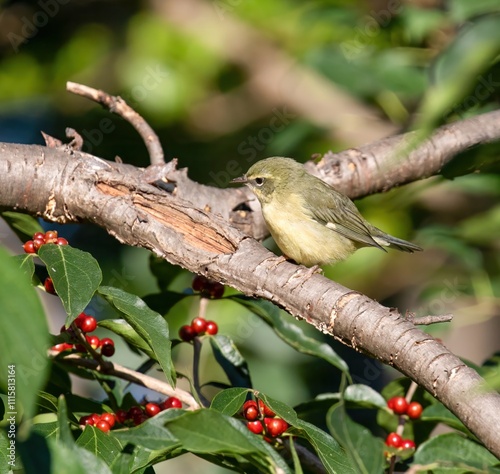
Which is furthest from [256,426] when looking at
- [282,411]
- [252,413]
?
[282,411]

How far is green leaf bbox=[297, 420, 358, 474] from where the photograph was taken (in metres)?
1.81

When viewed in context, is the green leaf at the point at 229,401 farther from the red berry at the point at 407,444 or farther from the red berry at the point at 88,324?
the red berry at the point at 407,444

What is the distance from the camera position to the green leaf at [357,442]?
2379 mm

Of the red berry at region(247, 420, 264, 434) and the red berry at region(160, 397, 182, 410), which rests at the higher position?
the red berry at region(247, 420, 264, 434)

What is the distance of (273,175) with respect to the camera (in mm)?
4637

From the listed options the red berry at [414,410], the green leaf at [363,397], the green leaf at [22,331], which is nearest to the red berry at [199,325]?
the green leaf at [363,397]

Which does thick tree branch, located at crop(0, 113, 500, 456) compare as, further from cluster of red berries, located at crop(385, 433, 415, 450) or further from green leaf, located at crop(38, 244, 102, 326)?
green leaf, located at crop(38, 244, 102, 326)

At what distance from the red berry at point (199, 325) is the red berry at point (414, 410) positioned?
861mm

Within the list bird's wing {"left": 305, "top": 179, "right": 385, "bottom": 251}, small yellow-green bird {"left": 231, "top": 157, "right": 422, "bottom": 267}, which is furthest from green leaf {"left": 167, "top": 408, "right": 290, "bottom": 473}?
bird's wing {"left": 305, "top": 179, "right": 385, "bottom": 251}

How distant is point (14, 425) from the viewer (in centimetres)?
202

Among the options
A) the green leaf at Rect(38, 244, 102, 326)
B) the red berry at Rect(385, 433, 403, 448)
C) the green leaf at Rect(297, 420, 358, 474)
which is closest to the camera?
the green leaf at Rect(297, 420, 358, 474)

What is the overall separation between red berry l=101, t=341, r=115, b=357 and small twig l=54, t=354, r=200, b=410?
0.16 metres

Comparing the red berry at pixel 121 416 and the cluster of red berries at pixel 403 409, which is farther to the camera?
the cluster of red berries at pixel 403 409

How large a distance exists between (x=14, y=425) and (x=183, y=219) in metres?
1.14
